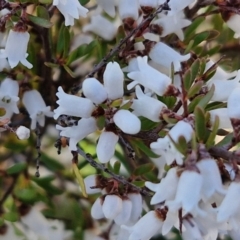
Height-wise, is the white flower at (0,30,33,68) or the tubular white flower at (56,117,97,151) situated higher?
the white flower at (0,30,33,68)

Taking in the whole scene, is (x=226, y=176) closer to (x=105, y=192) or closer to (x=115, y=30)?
(x=105, y=192)

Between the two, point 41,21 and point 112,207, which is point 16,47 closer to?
point 41,21

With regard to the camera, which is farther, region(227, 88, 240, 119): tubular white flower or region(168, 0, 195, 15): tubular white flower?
region(168, 0, 195, 15): tubular white flower

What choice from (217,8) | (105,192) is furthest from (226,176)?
(217,8)

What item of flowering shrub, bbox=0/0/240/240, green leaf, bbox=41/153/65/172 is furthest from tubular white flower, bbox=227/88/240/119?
green leaf, bbox=41/153/65/172

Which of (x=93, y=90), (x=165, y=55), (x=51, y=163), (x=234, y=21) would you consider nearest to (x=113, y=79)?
(x=93, y=90)

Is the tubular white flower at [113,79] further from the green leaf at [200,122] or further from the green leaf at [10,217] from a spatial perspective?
the green leaf at [10,217]

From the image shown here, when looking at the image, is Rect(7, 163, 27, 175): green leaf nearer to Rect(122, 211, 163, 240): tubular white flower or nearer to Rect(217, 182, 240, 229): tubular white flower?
Rect(122, 211, 163, 240): tubular white flower
